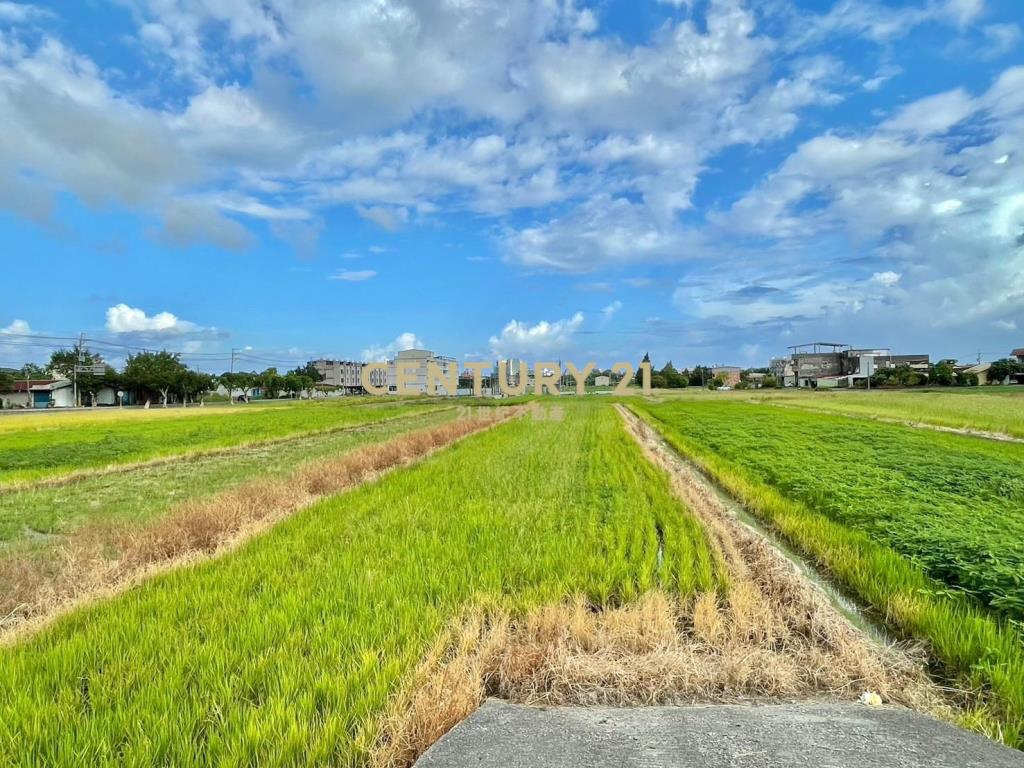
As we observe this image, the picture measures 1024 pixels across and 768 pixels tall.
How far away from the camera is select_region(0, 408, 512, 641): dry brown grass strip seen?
4.40 meters

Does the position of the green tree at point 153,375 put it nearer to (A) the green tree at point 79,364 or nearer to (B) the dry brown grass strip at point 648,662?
(A) the green tree at point 79,364

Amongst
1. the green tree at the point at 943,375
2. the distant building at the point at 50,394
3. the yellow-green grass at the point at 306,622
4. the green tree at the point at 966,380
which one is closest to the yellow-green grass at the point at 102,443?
the yellow-green grass at the point at 306,622

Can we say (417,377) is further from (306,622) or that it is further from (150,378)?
(306,622)

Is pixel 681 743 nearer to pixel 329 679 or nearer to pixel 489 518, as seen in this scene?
pixel 329 679

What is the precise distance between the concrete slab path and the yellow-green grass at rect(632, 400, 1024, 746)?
602mm

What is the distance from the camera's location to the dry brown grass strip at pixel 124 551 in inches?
173

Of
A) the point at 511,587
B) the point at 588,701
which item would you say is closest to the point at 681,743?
the point at 588,701

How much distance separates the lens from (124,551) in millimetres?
5691

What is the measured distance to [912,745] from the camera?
92.3 inches

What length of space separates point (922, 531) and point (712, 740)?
5.07 meters

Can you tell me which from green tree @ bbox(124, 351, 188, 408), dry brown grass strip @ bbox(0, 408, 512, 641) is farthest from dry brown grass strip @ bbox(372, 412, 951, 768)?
green tree @ bbox(124, 351, 188, 408)

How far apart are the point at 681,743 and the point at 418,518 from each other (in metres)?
5.05

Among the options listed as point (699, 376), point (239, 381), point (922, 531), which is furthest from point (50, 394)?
point (699, 376)

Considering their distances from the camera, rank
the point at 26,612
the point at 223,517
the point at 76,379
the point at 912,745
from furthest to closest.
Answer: the point at 76,379 < the point at 223,517 < the point at 26,612 < the point at 912,745
